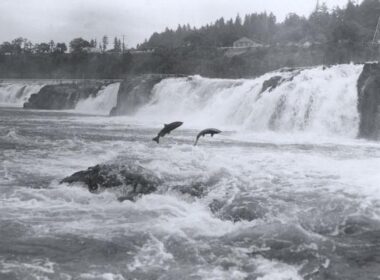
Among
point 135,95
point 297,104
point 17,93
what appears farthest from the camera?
point 17,93

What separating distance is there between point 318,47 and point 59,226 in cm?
5374

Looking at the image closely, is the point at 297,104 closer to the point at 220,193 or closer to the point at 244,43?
the point at 220,193

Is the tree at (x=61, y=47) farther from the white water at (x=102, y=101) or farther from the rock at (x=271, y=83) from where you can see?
the rock at (x=271, y=83)

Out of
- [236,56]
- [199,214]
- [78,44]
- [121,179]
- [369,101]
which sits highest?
[78,44]

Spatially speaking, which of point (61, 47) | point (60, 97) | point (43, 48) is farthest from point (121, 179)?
point (43, 48)

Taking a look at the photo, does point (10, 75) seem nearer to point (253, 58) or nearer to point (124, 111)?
point (253, 58)

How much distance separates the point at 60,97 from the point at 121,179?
4440cm

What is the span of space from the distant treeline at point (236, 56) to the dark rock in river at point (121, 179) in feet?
153

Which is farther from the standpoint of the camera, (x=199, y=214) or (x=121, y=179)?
(x=121, y=179)

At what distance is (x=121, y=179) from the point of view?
10.1 m

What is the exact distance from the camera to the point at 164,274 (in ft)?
20.2

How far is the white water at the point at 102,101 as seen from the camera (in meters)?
47.8

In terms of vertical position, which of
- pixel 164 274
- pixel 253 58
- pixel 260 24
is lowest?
pixel 164 274

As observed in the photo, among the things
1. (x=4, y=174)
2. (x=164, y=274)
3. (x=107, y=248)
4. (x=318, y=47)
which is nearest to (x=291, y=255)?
(x=164, y=274)
